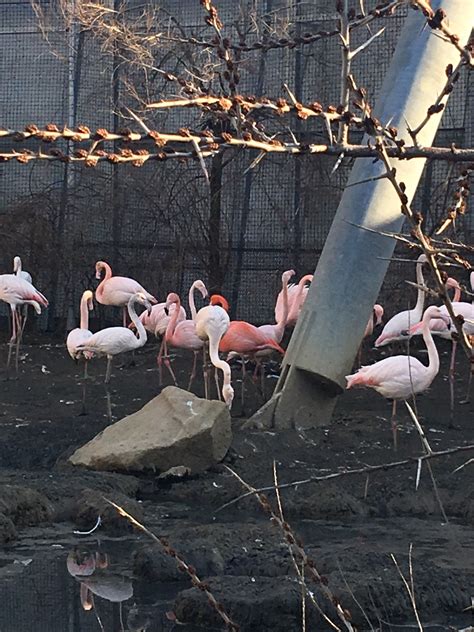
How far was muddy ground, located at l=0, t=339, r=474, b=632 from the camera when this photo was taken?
166 inches

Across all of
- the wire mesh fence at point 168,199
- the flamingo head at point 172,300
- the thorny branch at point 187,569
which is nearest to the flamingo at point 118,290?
the flamingo head at point 172,300

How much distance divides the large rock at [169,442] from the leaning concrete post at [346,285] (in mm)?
736

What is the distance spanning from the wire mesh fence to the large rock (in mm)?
4349

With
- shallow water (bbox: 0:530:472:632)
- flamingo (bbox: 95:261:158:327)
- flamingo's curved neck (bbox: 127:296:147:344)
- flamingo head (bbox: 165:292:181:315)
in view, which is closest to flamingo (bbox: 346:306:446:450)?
flamingo's curved neck (bbox: 127:296:147:344)

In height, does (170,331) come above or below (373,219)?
below

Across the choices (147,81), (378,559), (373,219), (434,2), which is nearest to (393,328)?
(373,219)

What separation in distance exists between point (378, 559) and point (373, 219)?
3.40m

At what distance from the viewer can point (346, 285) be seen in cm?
780

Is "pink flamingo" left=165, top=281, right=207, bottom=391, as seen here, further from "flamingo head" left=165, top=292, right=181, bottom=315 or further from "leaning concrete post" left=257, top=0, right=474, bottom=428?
"leaning concrete post" left=257, top=0, right=474, bottom=428

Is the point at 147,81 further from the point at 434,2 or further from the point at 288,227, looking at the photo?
the point at 434,2

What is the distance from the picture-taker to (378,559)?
Result: 4.58m

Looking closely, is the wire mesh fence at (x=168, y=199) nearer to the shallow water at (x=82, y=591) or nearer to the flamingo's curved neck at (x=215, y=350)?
the flamingo's curved neck at (x=215, y=350)

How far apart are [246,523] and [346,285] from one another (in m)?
2.71

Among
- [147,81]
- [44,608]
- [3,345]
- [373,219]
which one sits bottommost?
[3,345]
